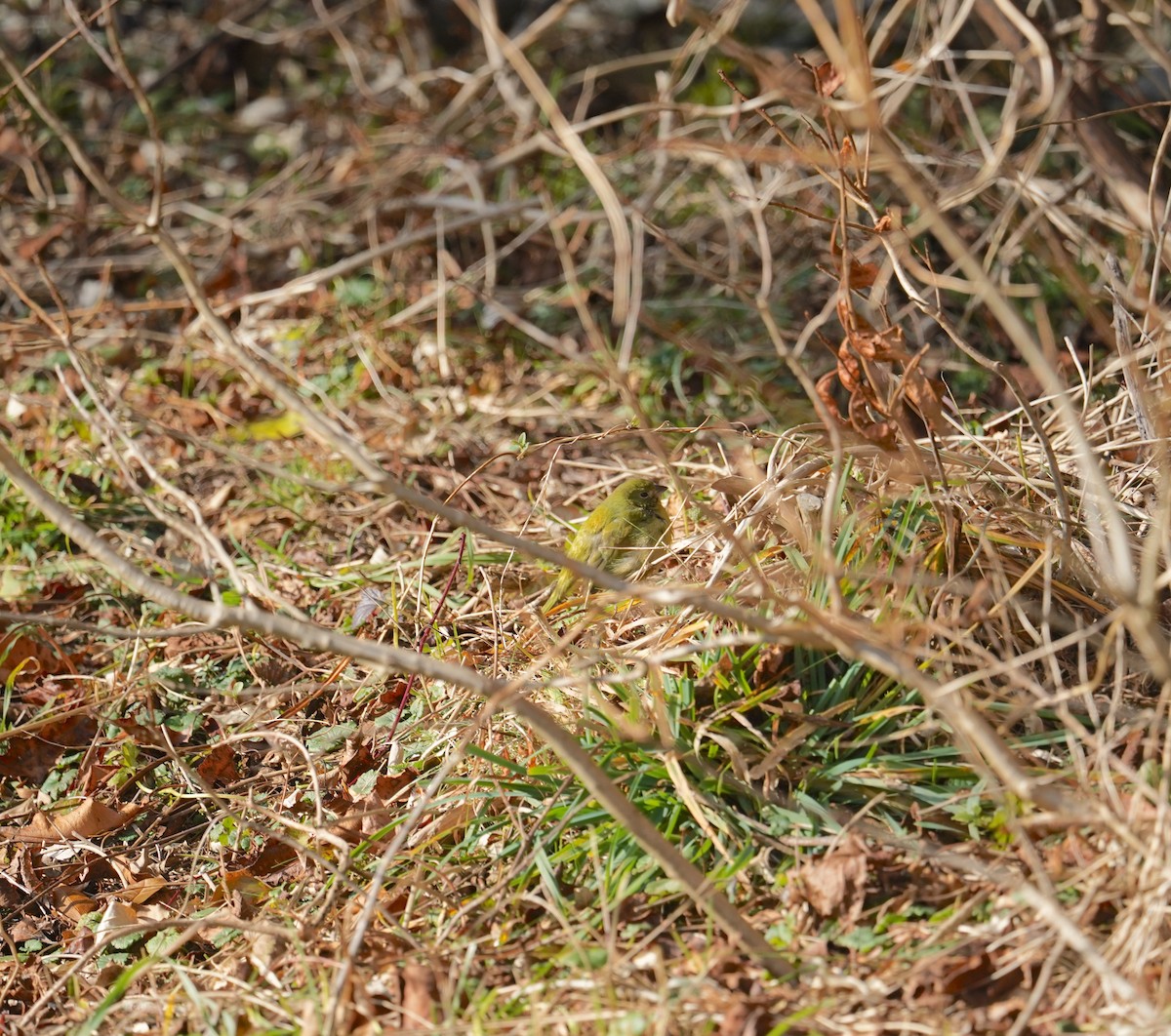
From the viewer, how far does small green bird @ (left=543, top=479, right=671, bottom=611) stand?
132 inches

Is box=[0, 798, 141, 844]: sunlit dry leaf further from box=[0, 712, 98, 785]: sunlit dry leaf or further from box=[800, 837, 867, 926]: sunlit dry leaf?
box=[800, 837, 867, 926]: sunlit dry leaf

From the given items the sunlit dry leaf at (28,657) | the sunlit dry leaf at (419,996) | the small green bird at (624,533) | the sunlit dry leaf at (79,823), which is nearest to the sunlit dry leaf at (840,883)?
the sunlit dry leaf at (419,996)

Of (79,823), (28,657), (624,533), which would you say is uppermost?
(28,657)

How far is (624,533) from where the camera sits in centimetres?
339

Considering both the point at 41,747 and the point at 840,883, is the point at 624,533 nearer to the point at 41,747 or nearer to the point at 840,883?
the point at 840,883

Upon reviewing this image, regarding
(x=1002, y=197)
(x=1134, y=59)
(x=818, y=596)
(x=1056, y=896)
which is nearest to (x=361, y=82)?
(x=1002, y=197)

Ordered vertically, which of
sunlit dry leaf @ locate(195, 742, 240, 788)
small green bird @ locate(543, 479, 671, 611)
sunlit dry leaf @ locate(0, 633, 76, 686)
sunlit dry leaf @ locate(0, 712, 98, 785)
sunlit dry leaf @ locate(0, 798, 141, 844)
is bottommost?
small green bird @ locate(543, 479, 671, 611)

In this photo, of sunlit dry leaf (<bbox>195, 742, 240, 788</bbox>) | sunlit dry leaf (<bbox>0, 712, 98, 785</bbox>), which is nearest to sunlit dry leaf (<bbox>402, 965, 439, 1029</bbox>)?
sunlit dry leaf (<bbox>195, 742, 240, 788</bbox>)

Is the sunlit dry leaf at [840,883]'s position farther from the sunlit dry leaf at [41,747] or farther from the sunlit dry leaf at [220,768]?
the sunlit dry leaf at [41,747]

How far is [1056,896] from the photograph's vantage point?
2.21m

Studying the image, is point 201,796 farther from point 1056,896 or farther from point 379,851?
point 1056,896

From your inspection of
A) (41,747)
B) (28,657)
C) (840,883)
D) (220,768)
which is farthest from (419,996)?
(28,657)

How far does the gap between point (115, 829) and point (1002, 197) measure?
421 cm

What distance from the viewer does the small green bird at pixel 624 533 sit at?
3.34 m
